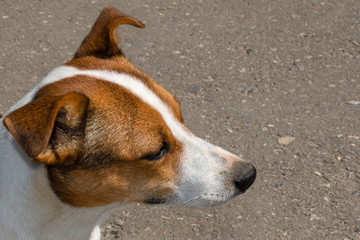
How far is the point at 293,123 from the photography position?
526cm

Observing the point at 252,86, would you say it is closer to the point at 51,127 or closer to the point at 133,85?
the point at 133,85

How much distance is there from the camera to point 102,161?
3.18 metres

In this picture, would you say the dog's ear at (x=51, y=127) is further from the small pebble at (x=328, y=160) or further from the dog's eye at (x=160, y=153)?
the small pebble at (x=328, y=160)

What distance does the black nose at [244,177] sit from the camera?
11.3 ft

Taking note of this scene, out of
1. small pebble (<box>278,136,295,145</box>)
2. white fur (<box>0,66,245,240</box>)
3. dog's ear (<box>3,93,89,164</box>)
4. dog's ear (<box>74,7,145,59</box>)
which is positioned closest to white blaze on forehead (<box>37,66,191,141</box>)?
white fur (<box>0,66,245,240</box>)

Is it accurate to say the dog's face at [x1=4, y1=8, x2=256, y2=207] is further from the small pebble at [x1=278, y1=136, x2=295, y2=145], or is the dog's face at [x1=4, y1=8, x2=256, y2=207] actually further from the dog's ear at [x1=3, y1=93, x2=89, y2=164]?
the small pebble at [x1=278, y1=136, x2=295, y2=145]

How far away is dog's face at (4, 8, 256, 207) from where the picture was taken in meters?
3.08

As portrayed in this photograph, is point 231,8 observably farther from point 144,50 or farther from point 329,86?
point 329,86

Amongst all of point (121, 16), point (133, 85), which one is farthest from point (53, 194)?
point (121, 16)

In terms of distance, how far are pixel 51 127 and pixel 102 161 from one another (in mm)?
533

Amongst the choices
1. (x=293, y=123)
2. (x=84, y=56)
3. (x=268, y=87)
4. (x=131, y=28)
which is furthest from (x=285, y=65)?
(x=84, y=56)

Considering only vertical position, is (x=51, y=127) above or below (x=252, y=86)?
above

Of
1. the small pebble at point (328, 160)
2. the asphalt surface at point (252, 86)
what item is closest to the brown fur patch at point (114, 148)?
the asphalt surface at point (252, 86)

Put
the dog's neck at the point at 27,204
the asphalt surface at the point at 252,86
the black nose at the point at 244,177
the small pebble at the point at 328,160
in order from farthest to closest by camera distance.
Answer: the small pebble at the point at 328,160, the asphalt surface at the point at 252,86, the black nose at the point at 244,177, the dog's neck at the point at 27,204
